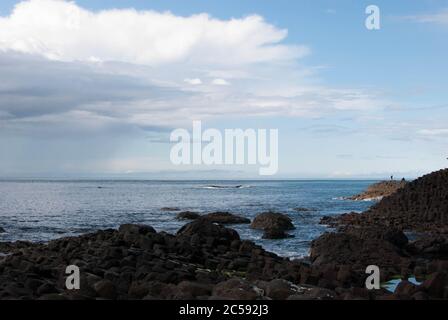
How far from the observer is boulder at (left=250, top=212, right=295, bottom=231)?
34.1 m

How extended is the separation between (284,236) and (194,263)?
1170 cm

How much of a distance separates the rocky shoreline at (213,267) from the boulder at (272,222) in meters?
2.36

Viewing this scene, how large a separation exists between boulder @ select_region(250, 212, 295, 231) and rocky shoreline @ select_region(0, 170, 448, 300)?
236 centimetres

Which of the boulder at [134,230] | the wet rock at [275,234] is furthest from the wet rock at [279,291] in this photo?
the wet rock at [275,234]

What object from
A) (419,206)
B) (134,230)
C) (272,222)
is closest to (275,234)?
(272,222)

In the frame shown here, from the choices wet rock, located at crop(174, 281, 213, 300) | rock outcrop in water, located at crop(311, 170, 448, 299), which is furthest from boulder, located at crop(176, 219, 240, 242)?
wet rock, located at crop(174, 281, 213, 300)

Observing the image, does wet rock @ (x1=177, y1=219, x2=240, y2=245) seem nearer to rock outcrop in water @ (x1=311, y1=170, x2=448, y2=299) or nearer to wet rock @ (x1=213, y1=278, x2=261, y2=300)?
rock outcrop in water @ (x1=311, y1=170, x2=448, y2=299)

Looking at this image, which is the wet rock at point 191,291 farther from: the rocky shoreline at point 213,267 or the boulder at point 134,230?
the boulder at point 134,230

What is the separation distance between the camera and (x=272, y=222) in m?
34.3

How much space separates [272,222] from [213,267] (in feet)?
47.8

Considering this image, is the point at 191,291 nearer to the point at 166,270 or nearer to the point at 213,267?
the point at 166,270

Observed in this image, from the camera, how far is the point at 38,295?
12.7 metres
